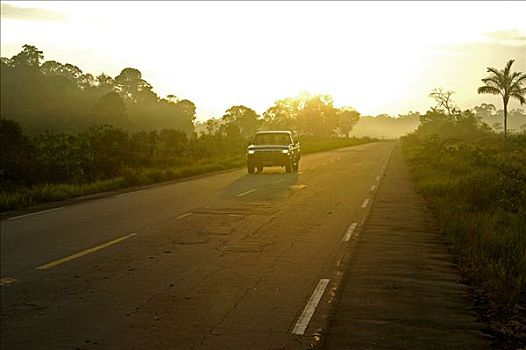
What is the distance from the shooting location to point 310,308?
6.79m

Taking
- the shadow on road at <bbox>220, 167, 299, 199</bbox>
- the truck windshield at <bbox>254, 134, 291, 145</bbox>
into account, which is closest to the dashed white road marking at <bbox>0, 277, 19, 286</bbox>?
the shadow on road at <bbox>220, 167, 299, 199</bbox>

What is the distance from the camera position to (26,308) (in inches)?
275

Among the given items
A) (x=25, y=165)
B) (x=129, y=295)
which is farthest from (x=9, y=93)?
(x=129, y=295)

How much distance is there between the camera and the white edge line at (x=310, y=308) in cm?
605

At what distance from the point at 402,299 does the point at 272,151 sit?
24.7 m

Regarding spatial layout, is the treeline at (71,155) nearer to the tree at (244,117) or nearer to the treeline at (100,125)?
the treeline at (100,125)

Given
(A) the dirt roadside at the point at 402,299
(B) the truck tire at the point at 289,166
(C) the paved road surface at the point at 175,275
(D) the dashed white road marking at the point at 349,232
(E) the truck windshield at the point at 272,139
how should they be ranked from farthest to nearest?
(E) the truck windshield at the point at 272,139, (B) the truck tire at the point at 289,166, (D) the dashed white road marking at the point at 349,232, (C) the paved road surface at the point at 175,275, (A) the dirt roadside at the point at 402,299

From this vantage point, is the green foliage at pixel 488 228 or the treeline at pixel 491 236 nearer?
the treeline at pixel 491 236

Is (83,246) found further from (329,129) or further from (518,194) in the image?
(329,129)

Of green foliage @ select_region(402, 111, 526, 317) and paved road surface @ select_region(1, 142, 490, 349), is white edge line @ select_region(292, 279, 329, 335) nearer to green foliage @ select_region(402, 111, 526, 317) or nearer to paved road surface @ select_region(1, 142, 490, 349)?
paved road surface @ select_region(1, 142, 490, 349)

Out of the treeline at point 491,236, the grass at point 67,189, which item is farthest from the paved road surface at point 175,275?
the grass at point 67,189

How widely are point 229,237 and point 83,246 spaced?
106 inches

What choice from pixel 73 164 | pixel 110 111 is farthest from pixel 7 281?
pixel 110 111

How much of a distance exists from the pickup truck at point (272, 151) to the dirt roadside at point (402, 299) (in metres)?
19.3
